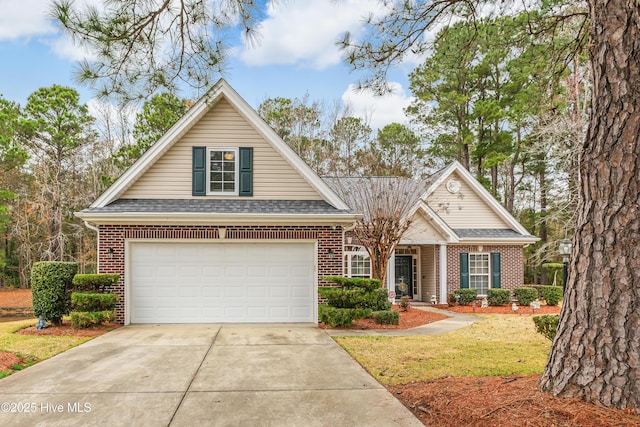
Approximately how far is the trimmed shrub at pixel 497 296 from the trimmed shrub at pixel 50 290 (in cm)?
1364

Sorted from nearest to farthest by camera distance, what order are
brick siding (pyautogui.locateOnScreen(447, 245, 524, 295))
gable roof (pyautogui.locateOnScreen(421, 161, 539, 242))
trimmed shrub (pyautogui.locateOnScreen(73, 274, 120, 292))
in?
trimmed shrub (pyautogui.locateOnScreen(73, 274, 120, 292))
brick siding (pyautogui.locateOnScreen(447, 245, 524, 295))
gable roof (pyautogui.locateOnScreen(421, 161, 539, 242))

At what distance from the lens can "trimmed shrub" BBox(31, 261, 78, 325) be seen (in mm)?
10016

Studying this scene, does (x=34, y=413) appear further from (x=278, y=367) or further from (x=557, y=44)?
(x=557, y=44)

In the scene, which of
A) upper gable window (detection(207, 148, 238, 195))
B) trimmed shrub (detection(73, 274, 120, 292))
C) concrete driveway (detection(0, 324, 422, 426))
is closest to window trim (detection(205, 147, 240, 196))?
upper gable window (detection(207, 148, 238, 195))

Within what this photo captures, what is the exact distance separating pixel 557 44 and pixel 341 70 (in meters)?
3.99

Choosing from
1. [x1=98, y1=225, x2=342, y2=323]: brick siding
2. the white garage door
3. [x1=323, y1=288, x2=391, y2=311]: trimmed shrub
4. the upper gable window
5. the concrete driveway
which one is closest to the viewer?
the concrete driveway

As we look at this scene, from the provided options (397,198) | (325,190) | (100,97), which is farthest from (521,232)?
(100,97)

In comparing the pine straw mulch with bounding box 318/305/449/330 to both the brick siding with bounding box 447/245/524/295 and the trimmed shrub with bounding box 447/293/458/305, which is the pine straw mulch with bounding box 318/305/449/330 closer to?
the trimmed shrub with bounding box 447/293/458/305

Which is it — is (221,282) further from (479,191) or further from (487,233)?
(479,191)

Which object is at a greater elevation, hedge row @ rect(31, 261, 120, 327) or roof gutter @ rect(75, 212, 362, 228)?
roof gutter @ rect(75, 212, 362, 228)

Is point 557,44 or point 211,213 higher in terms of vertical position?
point 557,44

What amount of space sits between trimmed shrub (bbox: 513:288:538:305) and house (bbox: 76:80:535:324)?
29.4ft

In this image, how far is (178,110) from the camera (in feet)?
22.0

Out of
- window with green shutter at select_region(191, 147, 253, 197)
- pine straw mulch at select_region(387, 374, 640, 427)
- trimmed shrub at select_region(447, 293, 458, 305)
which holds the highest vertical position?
window with green shutter at select_region(191, 147, 253, 197)
